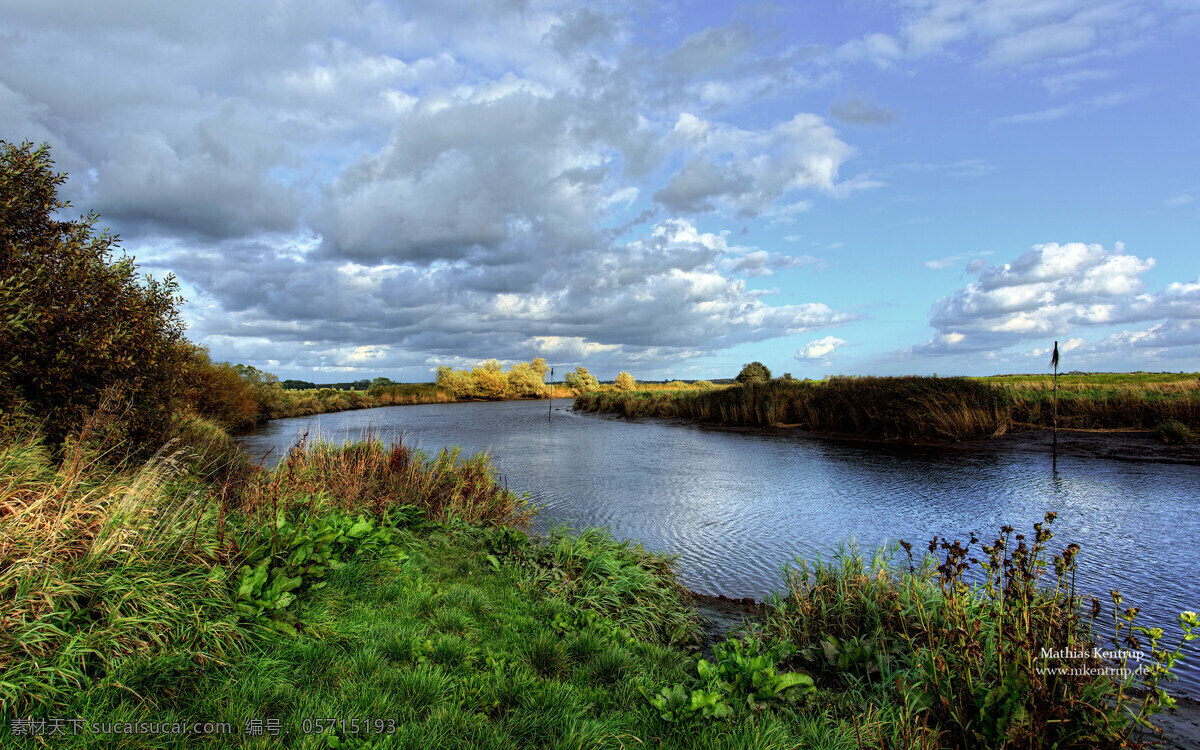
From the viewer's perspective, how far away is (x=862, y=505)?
10758 millimetres

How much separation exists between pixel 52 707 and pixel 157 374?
25.6 feet

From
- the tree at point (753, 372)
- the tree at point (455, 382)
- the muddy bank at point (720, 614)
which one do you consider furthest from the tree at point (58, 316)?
the tree at point (455, 382)

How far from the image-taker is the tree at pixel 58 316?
6117 mm

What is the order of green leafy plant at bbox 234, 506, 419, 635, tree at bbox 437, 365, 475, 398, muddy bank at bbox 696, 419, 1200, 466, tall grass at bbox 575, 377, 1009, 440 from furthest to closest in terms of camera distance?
tree at bbox 437, 365, 475, 398
tall grass at bbox 575, 377, 1009, 440
muddy bank at bbox 696, 419, 1200, 466
green leafy plant at bbox 234, 506, 419, 635

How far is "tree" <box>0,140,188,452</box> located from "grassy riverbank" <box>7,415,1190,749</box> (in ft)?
5.86

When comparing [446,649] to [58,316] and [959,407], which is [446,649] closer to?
[58,316]

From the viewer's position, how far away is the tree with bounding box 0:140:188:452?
6.12 m

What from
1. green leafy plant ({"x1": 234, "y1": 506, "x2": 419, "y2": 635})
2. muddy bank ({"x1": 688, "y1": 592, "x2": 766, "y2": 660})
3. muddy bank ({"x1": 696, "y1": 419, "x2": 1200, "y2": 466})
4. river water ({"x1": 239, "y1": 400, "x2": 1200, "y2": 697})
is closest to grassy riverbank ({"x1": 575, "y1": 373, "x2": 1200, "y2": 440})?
muddy bank ({"x1": 696, "y1": 419, "x2": 1200, "y2": 466})

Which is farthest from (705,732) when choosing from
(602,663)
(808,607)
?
(808,607)

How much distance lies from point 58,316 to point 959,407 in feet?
82.8

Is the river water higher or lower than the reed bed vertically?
lower

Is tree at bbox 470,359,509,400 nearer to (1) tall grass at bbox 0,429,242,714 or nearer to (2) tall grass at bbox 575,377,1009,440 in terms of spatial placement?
(2) tall grass at bbox 575,377,1009,440

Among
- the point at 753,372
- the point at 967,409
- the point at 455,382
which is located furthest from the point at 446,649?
the point at 455,382

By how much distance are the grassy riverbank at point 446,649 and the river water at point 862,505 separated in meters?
2.24
